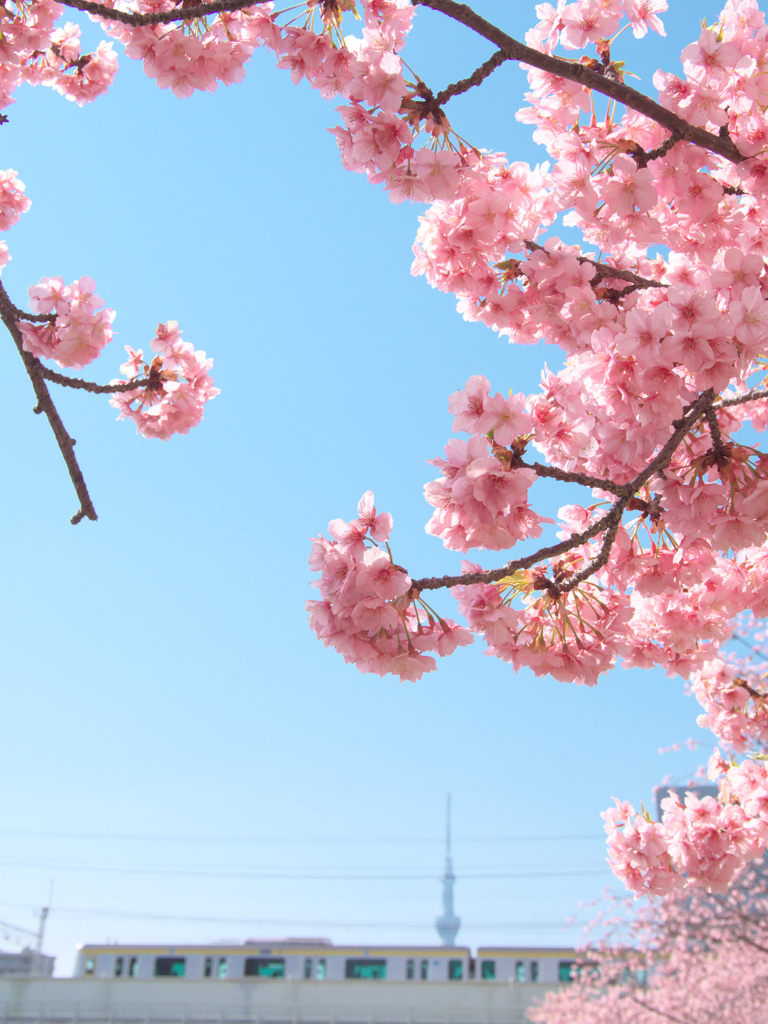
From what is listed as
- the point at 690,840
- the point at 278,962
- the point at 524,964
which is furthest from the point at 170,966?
the point at 690,840

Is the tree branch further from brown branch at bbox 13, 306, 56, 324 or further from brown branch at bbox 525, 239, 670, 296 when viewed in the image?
brown branch at bbox 13, 306, 56, 324

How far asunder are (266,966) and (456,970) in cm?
669

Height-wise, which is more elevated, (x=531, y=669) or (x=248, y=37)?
(x=248, y=37)

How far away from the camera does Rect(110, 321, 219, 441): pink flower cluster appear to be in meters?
3.65

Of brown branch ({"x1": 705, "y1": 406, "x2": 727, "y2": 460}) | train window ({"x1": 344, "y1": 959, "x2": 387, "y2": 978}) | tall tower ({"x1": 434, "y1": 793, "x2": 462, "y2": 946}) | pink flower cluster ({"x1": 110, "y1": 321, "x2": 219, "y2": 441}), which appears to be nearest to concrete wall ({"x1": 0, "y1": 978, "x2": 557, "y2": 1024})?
train window ({"x1": 344, "y1": 959, "x2": 387, "y2": 978})

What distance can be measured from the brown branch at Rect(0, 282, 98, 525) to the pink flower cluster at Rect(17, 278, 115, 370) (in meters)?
0.58

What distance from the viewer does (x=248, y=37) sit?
2756 millimetres

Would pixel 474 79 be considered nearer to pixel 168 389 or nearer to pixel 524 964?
pixel 168 389

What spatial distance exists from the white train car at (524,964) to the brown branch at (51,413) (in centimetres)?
2568

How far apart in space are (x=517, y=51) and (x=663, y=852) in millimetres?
3482

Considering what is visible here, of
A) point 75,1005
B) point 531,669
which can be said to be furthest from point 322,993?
point 531,669

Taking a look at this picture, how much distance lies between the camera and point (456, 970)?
25531 mm

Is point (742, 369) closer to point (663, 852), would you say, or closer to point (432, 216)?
point (432, 216)

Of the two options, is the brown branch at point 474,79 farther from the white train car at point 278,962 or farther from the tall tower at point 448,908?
the tall tower at point 448,908
